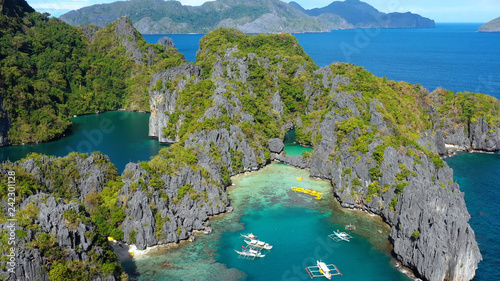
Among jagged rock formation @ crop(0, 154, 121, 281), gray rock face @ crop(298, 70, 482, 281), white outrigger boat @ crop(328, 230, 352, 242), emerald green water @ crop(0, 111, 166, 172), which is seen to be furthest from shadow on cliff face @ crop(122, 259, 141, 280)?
emerald green water @ crop(0, 111, 166, 172)

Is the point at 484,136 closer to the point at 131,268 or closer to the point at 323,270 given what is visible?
the point at 323,270

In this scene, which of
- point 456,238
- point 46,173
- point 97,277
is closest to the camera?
point 97,277

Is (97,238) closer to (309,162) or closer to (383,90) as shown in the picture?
(309,162)

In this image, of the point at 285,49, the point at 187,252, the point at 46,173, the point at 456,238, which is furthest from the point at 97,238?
the point at 285,49

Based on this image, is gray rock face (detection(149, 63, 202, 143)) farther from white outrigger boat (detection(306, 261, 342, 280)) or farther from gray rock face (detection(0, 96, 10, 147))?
white outrigger boat (detection(306, 261, 342, 280))

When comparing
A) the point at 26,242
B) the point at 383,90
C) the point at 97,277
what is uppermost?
the point at 383,90

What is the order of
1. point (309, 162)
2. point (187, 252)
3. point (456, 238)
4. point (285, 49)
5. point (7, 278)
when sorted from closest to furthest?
point (7, 278) < point (456, 238) < point (187, 252) < point (309, 162) < point (285, 49)
